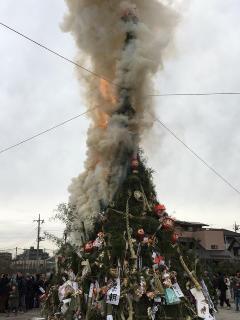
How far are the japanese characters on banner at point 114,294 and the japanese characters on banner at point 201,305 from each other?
2490 millimetres

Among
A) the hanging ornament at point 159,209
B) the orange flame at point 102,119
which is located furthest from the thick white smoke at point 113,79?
the hanging ornament at point 159,209

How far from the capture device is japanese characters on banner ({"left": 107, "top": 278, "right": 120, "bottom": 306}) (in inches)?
444

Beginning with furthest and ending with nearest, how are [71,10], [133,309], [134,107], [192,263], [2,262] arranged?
[2,262], [71,10], [134,107], [192,263], [133,309]

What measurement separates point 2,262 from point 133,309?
50.3m

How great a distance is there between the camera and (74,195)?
1571cm

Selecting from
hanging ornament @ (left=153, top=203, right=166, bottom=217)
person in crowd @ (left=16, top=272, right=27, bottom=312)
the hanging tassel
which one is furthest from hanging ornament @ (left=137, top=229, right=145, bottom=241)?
person in crowd @ (left=16, top=272, right=27, bottom=312)

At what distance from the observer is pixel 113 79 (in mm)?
15883

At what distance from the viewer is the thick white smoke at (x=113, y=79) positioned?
14.8 m

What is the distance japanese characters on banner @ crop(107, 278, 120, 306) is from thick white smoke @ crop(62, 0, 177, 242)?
3045 millimetres

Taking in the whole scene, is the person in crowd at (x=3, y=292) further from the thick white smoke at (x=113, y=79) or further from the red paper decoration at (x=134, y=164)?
the red paper decoration at (x=134, y=164)

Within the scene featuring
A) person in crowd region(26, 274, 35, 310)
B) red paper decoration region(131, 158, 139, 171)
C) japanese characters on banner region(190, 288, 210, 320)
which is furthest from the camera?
person in crowd region(26, 274, 35, 310)

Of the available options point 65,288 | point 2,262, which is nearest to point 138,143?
point 65,288

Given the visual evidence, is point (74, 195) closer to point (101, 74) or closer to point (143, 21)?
point (101, 74)

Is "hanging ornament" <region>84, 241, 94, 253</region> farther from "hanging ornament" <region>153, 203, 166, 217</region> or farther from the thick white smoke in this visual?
"hanging ornament" <region>153, 203, 166, 217</region>
